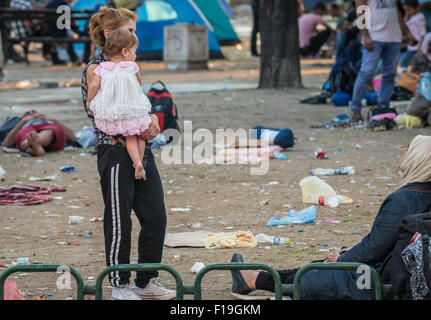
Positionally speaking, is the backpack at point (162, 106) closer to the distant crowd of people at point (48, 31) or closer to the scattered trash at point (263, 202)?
the scattered trash at point (263, 202)

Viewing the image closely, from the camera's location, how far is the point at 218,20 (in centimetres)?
2373

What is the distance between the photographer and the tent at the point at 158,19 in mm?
21547

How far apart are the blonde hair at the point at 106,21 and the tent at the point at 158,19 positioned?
1721 centimetres

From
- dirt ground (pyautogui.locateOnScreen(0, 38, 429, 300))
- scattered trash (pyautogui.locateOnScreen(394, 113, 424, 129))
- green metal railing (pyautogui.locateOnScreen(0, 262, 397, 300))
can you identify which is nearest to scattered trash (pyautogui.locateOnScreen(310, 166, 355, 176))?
dirt ground (pyautogui.locateOnScreen(0, 38, 429, 300))

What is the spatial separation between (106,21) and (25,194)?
3244 millimetres

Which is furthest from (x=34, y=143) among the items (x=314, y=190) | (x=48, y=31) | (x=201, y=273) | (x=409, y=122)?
(x=48, y=31)

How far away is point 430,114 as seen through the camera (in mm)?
10227

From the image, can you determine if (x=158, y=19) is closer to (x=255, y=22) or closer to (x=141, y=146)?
(x=255, y=22)

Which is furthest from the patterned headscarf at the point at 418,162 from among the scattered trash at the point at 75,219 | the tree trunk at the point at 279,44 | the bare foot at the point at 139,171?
the tree trunk at the point at 279,44

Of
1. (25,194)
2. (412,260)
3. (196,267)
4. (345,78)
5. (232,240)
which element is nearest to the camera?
(412,260)

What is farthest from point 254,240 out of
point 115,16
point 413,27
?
point 413,27

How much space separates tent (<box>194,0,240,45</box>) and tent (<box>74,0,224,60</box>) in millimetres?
296

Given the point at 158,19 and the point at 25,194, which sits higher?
the point at 158,19
